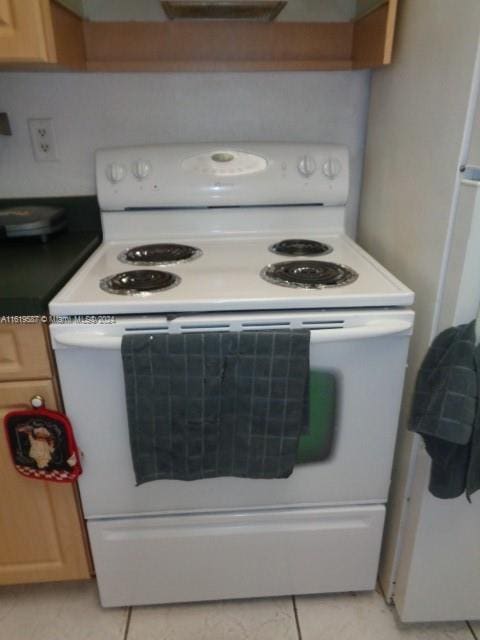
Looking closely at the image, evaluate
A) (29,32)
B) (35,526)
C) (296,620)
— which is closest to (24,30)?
(29,32)

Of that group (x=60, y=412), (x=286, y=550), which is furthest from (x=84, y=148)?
(x=286, y=550)

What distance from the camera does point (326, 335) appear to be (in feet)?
2.93

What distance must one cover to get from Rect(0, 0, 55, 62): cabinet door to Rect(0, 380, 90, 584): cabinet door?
2.24 feet

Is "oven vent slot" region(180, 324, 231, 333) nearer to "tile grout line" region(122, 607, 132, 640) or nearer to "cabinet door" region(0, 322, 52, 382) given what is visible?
"cabinet door" region(0, 322, 52, 382)

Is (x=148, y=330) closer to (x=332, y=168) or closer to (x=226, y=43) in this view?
(x=332, y=168)

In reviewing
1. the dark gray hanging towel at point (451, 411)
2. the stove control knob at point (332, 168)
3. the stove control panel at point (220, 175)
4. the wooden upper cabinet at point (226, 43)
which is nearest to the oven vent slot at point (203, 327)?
the dark gray hanging towel at point (451, 411)

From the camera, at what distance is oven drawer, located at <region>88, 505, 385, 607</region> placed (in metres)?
1.11

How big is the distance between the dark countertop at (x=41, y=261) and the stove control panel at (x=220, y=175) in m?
0.14

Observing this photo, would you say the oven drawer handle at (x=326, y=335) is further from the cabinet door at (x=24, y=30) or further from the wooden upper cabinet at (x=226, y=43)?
the wooden upper cabinet at (x=226, y=43)

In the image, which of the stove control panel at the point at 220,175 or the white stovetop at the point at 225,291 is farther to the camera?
the stove control panel at the point at 220,175

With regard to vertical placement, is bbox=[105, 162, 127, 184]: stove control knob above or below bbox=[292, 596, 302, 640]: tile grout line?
above

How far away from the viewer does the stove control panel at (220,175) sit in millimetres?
1291

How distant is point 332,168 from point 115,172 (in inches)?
23.9

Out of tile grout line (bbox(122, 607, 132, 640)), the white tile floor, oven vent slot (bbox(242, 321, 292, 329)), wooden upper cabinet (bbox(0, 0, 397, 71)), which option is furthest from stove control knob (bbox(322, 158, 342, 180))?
tile grout line (bbox(122, 607, 132, 640))
